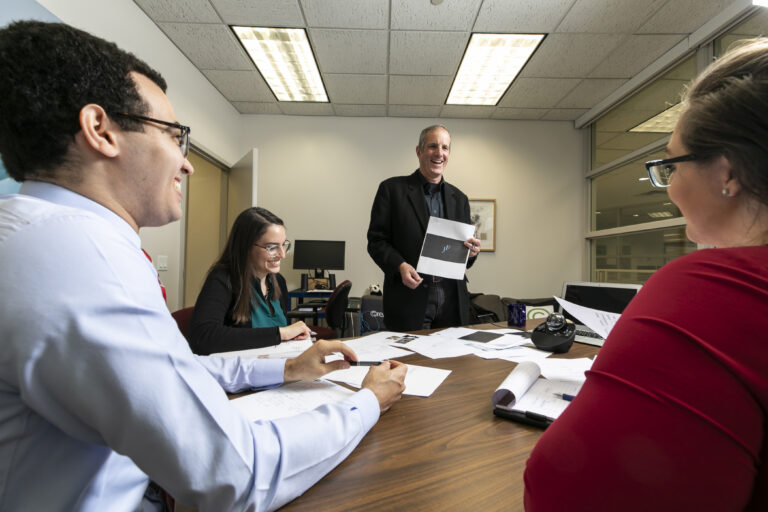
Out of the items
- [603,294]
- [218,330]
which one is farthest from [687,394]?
[603,294]

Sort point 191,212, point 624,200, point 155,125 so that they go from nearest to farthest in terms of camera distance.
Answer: point 155,125
point 191,212
point 624,200

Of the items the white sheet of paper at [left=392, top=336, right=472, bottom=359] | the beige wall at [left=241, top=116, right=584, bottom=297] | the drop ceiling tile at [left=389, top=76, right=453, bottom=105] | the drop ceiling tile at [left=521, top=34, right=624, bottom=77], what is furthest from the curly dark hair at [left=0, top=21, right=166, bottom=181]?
the beige wall at [left=241, top=116, right=584, bottom=297]

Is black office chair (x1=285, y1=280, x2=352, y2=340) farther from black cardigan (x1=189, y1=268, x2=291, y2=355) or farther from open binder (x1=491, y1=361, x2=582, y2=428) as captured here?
open binder (x1=491, y1=361, x2=582, y2=428)

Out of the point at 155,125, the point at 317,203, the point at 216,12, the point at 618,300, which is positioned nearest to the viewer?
the point at 155,125

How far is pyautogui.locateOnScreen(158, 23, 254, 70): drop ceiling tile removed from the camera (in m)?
2.98

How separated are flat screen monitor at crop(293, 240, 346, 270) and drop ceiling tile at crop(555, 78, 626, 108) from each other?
9.89ft

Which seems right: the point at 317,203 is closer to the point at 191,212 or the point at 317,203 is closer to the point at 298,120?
the point at 298,120

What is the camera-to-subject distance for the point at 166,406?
Result: 1.37 ft

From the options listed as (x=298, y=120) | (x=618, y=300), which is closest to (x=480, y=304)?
(x=618, y=300)

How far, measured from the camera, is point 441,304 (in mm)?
2020

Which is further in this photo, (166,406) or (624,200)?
(624,200)

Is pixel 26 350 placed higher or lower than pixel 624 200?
lower

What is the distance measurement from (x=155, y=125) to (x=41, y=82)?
0.14 metres

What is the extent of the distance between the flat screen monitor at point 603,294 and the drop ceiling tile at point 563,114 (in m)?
3.31
